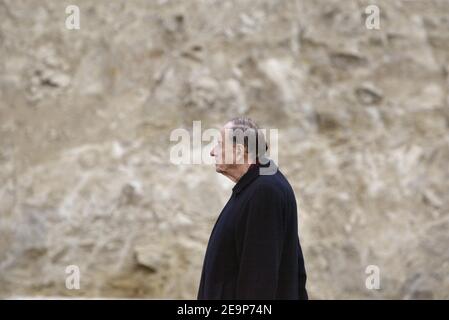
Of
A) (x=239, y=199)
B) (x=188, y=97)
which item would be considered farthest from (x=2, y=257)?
(x=239, y=199)

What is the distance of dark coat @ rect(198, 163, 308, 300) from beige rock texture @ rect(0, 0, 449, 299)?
13.1 ft

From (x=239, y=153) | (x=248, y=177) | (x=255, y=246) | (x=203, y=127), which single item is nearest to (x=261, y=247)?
(x=255, y=246)

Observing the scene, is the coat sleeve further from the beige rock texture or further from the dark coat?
the beige rock texture

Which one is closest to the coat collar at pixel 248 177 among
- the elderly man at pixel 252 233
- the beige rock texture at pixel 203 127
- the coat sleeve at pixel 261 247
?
the elderly man at pixel 252 233

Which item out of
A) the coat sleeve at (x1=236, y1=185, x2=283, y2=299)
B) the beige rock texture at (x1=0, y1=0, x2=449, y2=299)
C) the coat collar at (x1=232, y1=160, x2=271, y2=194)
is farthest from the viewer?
the beige rock texture at (x1=0, y1=0, x2=449, y2=299)

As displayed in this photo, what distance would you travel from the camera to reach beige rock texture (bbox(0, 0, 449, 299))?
24.3 feet

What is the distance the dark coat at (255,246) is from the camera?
312cm

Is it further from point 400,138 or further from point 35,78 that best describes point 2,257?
point 400,138

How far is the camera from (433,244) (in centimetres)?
750

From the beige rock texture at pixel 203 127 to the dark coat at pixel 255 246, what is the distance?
3.99 meters

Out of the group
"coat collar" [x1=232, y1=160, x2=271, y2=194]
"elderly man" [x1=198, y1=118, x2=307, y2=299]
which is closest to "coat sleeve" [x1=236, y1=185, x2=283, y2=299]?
"elderly man" [x1=198, y1=118, x2=307, y2=299]

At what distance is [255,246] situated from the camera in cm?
313

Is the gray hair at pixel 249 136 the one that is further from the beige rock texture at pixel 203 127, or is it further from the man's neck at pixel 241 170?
the beige rock texture at pixel 203 127

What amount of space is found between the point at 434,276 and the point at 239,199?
4.62m
